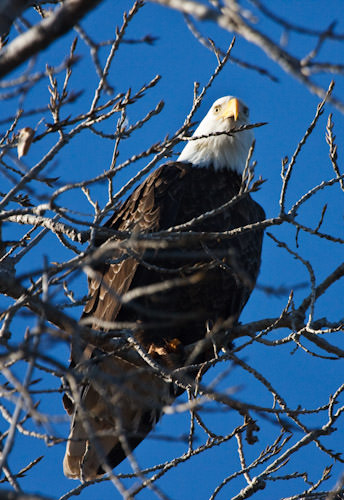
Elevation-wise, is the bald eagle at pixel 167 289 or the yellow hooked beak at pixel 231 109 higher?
the yellow hooked beak at pixel 231 109

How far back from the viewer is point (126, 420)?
16.2 feet

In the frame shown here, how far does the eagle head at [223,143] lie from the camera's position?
5289mm

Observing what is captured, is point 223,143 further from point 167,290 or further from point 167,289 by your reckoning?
point 167,289

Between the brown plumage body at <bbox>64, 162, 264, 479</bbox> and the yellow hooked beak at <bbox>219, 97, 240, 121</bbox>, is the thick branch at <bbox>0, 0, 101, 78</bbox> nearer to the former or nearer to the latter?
the brown plumage body at <bbox>64, 162, 264, 479</bbox>

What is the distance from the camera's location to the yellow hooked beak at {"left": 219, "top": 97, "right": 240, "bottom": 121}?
533 centimetres

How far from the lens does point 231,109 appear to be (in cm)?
538

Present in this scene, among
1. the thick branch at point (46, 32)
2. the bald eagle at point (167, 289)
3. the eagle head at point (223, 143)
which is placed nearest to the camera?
the thick branch at point (46, 32)

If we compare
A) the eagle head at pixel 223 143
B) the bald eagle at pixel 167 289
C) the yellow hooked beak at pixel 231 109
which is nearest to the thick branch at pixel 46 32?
the bald eagle at pixel 167 289

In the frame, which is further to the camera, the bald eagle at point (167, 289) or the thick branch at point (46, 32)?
the bald eagle at point (167, 289)

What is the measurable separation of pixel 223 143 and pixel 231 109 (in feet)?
0.86

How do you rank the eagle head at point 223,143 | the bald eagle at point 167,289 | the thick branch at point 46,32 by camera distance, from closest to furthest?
the thick branch at point 46,32, the bald eagle at point 167,289, the eagle head at point 223,143

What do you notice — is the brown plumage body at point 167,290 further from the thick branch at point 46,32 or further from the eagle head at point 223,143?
the thick branch at point 46,32

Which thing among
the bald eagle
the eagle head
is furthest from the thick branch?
the eagle head

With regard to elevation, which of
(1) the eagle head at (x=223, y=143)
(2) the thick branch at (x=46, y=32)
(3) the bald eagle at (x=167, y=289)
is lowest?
(2) the thick branch at (x=46, y=32)
